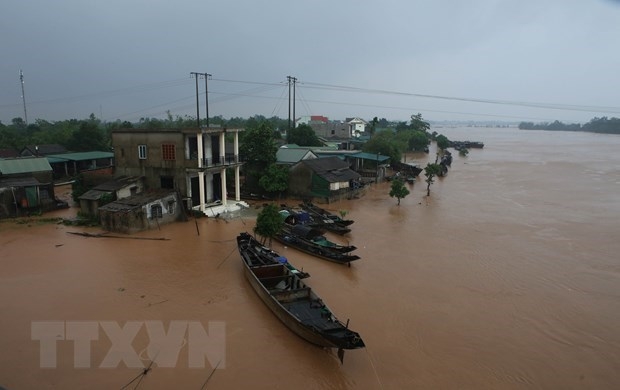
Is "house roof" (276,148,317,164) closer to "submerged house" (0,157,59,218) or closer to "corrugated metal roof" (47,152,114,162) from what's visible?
"submerged house" (0,157,59,218)

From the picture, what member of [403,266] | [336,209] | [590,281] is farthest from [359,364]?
[336,209]

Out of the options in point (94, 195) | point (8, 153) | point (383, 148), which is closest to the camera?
point (94, 195)

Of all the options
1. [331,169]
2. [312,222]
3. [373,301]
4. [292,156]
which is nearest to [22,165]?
[292,156]

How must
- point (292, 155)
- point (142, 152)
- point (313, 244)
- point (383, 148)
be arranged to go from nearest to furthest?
point (313, 244) < point (142, 152) < point (292, 155) < point (383, 148)

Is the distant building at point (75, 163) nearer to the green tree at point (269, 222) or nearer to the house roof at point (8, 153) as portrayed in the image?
the house roof at point (8, 153)

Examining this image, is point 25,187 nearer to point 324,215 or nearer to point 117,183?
point 117,183

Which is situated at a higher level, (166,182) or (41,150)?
(41,150)

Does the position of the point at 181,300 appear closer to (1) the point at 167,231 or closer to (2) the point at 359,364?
(2) the point at 359,364
